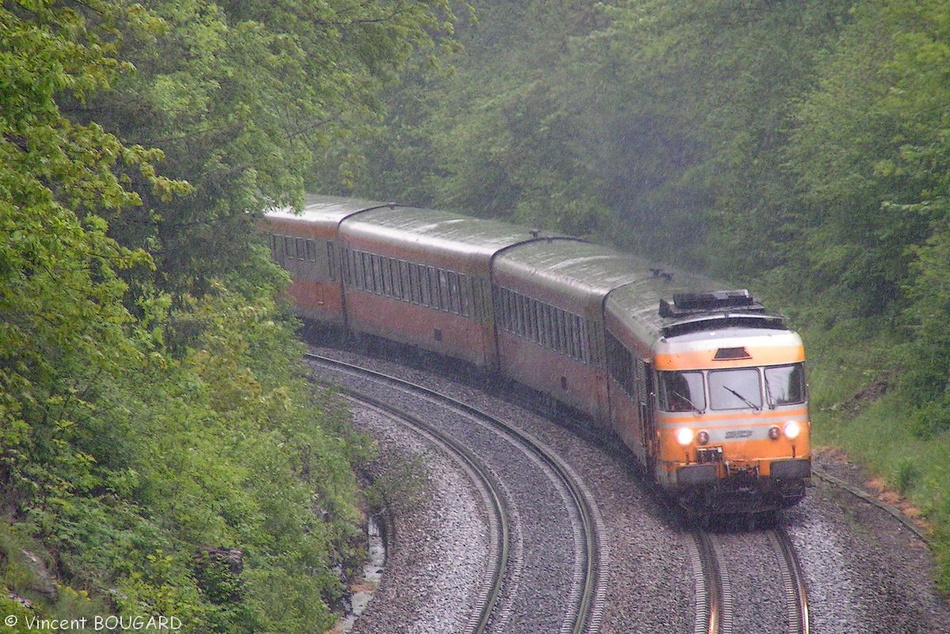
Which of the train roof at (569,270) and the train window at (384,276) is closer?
the train roof at (569,270)

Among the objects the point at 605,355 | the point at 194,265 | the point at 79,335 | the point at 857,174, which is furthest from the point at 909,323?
the point at 79,335

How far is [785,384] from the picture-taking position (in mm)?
14375

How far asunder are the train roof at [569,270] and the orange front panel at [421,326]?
174 centimetres

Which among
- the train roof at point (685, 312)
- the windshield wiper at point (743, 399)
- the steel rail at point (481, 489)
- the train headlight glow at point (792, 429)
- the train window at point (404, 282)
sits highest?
the train roof at point (685, 312)

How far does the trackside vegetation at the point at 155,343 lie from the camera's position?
831 cm

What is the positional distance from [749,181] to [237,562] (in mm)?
19369

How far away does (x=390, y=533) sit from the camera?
1619 centimetres

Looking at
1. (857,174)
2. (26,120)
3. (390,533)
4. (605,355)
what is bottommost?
(390,533)

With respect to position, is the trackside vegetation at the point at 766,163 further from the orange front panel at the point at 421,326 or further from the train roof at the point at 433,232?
the orange front panel at the point at 421,326

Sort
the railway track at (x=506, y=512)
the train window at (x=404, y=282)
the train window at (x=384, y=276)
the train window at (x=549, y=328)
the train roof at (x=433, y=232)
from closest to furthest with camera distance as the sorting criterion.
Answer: the railway track at (x=506, y=512) < the train window at (x=549, y=328) < the train roof at (x=433, y=232) < the train window at (x=404, y=282) < the train window at (x=384, y=276)

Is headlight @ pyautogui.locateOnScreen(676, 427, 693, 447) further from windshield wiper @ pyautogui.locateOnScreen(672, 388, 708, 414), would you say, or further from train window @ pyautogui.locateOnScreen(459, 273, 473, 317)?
train window @ pyautogui.locateOnScreen(459, 273, 473, 317)

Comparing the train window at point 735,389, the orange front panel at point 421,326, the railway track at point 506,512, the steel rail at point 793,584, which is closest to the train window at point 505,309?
the orange front panel at point 421,326

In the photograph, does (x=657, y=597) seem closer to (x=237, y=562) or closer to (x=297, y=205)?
(x=237, y=562)

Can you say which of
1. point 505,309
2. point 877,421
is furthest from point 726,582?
point 505,309
